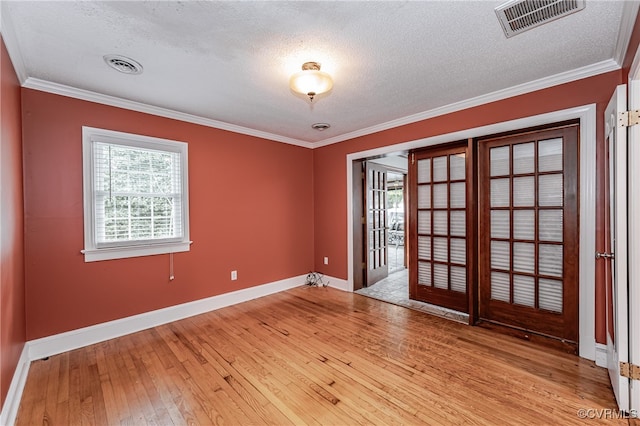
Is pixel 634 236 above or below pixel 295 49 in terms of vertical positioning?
below

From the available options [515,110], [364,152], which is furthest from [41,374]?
[515,110]

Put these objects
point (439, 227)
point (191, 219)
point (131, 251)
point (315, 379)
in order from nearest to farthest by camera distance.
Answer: point (315, 379) < point (131, 251) < point (191, 219) < point (439, 227)

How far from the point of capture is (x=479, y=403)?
1.92 m

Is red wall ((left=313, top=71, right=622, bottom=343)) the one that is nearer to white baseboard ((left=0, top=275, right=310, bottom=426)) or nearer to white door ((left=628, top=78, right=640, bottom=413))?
white door ((left=628, top=78, right=640, bottom=413))

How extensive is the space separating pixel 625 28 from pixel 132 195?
4.44 meters

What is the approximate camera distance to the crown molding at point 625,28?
1.68 meters

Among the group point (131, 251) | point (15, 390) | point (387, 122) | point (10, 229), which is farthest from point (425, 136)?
point (15, 390)

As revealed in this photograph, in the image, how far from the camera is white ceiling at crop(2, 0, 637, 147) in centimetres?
174

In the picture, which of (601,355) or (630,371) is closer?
(630,371)

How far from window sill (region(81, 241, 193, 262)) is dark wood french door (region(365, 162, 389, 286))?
2.79m

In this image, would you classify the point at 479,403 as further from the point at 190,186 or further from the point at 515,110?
the point at 190,186

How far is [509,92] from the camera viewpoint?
114 inches

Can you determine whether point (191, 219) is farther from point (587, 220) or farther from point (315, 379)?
point (587, 220)

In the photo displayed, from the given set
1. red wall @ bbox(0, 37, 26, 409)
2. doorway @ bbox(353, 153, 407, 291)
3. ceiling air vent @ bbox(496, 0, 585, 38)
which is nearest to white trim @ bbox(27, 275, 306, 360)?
red wall @ bbox(0, 37, 26, 409)
